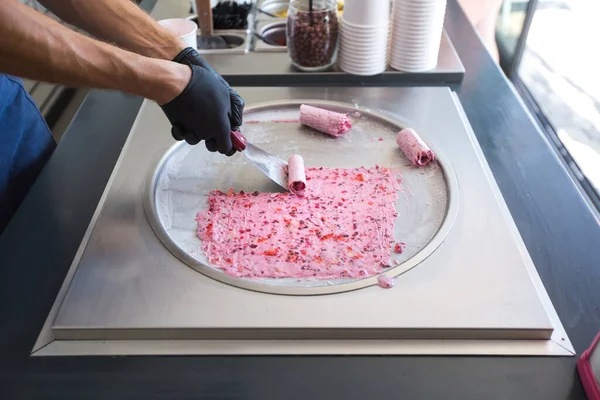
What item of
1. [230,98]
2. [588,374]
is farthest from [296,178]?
[588,374]

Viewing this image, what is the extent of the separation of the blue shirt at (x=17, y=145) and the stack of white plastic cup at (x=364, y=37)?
2.23ft

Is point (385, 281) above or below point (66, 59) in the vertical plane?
below

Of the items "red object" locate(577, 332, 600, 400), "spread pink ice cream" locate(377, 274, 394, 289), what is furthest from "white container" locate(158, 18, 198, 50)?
"red object" locate(577, 332, 600, 400)

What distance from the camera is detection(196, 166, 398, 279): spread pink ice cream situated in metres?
0.78

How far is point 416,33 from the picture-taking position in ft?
3.97

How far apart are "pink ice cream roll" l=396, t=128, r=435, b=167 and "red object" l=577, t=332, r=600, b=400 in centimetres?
44

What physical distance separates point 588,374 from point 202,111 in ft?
2.09

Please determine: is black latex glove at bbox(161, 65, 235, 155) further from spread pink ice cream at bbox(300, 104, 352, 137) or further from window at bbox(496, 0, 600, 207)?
window at bbox(496, 0, 600, 207)

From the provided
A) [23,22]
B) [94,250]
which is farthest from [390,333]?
[23,22]

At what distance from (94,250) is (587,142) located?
1143 mm

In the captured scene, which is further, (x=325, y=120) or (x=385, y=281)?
(x=325, y=120)

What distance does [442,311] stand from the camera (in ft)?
2.29

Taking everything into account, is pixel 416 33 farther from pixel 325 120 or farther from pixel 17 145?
pixel 17 145

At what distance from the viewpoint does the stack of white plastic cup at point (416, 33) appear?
1174 mm
